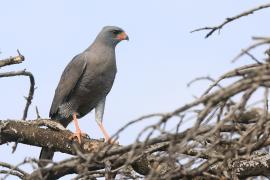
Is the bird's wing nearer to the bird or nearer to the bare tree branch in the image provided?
the bird

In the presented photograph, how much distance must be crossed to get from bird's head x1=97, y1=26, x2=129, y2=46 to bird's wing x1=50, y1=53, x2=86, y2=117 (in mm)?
621

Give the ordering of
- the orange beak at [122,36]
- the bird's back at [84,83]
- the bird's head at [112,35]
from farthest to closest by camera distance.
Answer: the orange beak at [122,36], the bird's head at [112,35], the bird's back at [84,83]

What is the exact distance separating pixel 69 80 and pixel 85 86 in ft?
0.89

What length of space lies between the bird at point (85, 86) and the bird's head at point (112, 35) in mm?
299

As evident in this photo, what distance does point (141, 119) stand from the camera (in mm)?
2975

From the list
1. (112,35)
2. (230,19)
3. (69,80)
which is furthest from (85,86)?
(230,19)

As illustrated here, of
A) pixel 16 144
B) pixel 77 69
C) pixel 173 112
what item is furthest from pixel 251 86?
pixel 77 69

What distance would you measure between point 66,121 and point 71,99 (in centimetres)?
36

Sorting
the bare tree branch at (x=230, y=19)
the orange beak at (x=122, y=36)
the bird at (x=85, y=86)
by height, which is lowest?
the bird at (x=85, y=86)

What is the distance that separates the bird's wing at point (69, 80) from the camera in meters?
8.53

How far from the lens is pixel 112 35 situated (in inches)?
371

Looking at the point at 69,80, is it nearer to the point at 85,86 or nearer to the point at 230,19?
the point at 85,86

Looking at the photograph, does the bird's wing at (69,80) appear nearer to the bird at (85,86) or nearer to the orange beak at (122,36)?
the bird at (85,86)

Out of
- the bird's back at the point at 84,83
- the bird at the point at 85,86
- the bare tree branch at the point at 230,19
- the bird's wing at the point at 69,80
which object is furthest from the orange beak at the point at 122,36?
the bare tree branch at the point at 230,19
